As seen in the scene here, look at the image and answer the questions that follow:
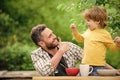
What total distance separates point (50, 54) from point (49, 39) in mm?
148

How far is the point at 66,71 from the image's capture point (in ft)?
13.7

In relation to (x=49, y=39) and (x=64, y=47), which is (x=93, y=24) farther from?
(x=49, y=39)

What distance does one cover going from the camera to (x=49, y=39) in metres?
4.46

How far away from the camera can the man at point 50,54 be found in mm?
4250

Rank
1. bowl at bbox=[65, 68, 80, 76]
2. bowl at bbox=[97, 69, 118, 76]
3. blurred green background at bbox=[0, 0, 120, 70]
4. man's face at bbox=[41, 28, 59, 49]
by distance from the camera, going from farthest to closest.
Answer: blurred green background at bbox=[0, 0, 120, 70] < man's face at bbox=[41, 28, 59, 49] < bowl at bbox=[65, 68, 80, 76] < bowl at bbox=[97, 69, 118, 76]

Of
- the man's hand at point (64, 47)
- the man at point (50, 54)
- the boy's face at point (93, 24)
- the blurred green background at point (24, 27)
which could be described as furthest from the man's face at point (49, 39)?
the blurred green background at point (24, 27)

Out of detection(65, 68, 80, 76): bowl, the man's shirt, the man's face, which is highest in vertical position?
the man's face

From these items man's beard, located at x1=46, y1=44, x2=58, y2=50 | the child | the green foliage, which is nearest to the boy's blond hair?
the child

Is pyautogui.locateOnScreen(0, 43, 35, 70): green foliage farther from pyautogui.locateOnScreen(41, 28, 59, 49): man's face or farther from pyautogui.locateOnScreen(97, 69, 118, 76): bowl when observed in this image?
pyautogui.locateOnScreen(97, 69, 118, 76): bowl

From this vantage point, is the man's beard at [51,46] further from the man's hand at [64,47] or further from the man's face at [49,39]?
the man's hand at [64,47]

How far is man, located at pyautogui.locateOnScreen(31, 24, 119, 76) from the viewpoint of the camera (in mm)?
4250

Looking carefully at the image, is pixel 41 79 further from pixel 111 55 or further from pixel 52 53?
pixel 111 55

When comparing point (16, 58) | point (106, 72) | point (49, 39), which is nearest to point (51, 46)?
point (49, 39)

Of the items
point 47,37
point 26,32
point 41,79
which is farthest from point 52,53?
point 26,32
